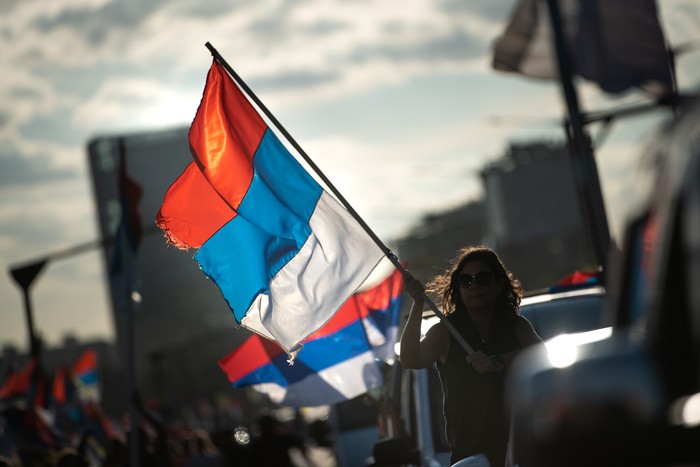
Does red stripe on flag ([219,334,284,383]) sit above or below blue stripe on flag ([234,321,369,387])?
above

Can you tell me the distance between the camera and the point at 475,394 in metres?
6.00

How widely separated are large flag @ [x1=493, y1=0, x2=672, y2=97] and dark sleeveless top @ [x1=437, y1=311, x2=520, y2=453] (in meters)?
5.14

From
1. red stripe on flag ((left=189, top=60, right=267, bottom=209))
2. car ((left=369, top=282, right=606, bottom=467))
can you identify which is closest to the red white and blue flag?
red stripe on flag ((left=189, top=60, right=267, bottom=209))

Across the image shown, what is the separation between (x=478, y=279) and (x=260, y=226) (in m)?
2.13

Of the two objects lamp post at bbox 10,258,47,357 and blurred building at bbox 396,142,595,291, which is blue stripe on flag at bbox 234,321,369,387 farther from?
blurred building at bbox 396,142,595,291

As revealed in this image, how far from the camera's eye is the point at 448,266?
738 centimetres

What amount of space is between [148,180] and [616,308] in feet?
607

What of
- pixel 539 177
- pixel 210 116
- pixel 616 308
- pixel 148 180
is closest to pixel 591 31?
pixel 210 116

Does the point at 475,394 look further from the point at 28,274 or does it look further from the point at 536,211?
the point at 536,211

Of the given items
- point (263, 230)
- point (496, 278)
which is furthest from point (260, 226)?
point (496, 278)

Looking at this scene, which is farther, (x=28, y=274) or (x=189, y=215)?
(x=28, y=274)

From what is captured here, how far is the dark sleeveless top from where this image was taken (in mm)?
5855

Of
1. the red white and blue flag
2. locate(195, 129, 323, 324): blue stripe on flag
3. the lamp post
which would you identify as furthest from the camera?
the red white and blue flag

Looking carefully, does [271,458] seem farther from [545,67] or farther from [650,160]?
[650,160]
